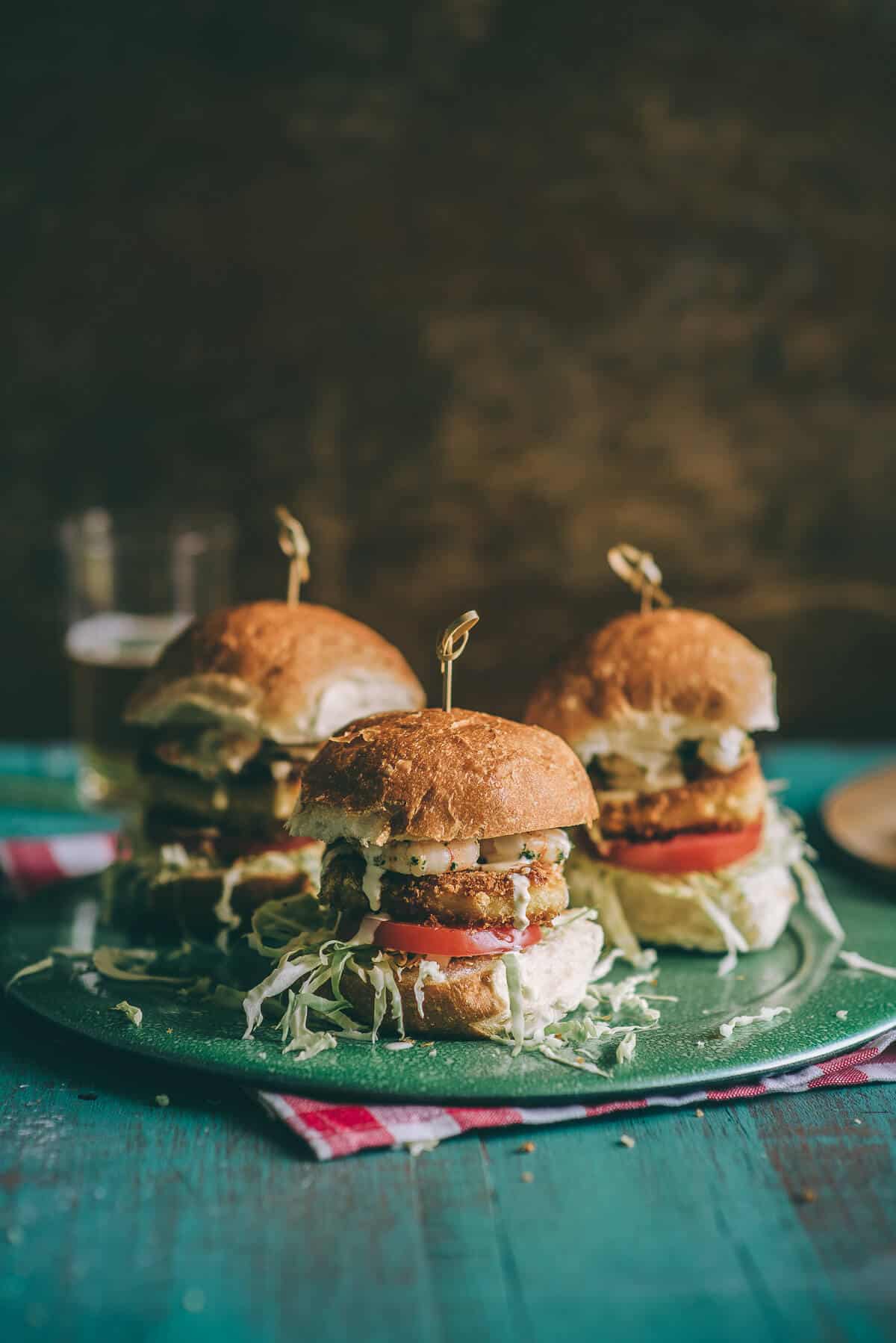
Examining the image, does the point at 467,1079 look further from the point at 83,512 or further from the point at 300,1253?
the point at 83,512

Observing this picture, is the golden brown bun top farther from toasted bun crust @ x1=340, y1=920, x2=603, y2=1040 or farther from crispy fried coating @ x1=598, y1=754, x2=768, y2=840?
toasted bun crust @ x1=340, y1=920, x2=603, y2=1040

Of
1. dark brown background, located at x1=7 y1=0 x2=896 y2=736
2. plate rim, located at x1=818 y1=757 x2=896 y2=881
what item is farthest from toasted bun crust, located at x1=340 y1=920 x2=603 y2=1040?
dark brown background, located at x1=7 y1=0 x2=896 y2=736

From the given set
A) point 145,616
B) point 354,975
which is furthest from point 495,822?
point 145,616

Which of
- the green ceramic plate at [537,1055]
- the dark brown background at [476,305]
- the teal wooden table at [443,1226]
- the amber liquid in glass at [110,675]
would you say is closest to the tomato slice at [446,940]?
the green ceramic plate at [537,1055]

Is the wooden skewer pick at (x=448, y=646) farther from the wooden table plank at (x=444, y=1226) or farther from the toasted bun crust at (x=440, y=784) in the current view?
the wooden table plank at (x=444, y=1226)

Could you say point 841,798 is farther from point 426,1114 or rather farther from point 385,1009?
point 426,1114
